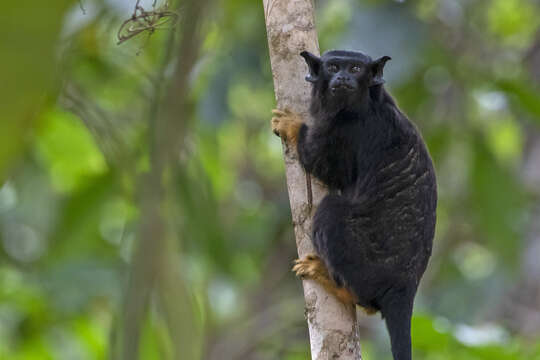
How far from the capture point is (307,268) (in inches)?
121

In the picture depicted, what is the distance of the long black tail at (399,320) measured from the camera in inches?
127

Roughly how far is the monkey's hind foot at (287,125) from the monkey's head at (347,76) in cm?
23

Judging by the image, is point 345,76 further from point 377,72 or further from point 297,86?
point 297,86

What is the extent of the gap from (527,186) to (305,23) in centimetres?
471

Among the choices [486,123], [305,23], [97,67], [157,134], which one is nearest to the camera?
[157,134]

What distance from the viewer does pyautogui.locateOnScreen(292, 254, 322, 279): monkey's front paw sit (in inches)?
120

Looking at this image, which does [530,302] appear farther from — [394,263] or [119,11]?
[119,11]

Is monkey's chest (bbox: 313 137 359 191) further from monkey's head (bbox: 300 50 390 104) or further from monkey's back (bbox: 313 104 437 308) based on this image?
monkey's head (bbox: 300 50 390 104)

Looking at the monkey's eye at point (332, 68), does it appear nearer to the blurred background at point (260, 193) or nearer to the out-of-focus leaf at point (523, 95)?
the blurred background at point (260, 193)

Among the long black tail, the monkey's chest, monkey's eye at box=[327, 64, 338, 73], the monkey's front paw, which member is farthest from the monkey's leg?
monkey's eye at box=[327, 64, 338, 73]

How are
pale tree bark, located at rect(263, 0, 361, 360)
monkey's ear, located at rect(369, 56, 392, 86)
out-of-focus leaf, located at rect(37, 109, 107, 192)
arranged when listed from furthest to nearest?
out-of-focus leaf, located at rect(37, 109, 107, 192) → monkey's ear, located at rect(369, 56, 392, 86) → pale tree bark, located at rect(263, 0, 361, 360)

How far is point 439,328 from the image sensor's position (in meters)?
3.71

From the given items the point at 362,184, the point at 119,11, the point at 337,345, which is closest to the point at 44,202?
the point at 119,11

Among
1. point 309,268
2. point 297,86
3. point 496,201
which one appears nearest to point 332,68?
point 297,86
